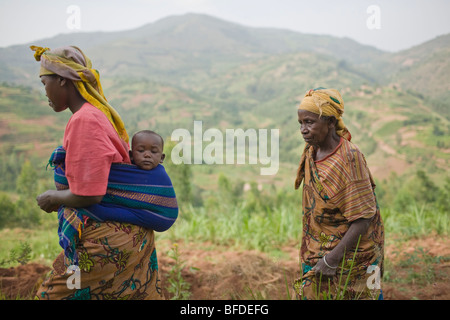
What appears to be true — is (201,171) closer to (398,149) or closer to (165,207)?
(398,149)

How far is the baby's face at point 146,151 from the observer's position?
72.2 inches

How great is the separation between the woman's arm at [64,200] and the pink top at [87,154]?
33 mm

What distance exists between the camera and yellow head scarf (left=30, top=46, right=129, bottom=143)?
1716 millimetres

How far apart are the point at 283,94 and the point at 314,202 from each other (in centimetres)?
6860

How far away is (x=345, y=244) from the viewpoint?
1.94 meters

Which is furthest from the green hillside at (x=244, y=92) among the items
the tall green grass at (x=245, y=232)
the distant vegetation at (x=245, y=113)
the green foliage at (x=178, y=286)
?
the green foliage at (x=178, y=286)

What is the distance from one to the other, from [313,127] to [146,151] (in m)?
0.88

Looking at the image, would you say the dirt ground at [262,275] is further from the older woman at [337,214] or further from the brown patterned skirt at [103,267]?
the brown patterned skirt at [103,267]

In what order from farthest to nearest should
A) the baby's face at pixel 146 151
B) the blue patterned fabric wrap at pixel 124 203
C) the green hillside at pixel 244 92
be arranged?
the green hillside at pixel 244 92 < the baby's face at pixel 146 151 < the blue patterned fabric wrap at pixel 124 203

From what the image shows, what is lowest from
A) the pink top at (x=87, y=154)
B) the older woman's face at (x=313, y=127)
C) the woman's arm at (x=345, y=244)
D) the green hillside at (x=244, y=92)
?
the woman's arm at (x=345, y=244)

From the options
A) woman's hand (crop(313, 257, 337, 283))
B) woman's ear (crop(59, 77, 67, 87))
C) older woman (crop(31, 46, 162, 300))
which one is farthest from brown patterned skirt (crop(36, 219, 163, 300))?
woman's hand (crop(313, 257, 337, 283))

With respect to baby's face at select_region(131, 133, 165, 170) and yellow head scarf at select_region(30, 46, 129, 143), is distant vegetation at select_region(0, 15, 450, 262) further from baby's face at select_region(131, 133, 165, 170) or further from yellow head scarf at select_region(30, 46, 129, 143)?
yellow head scarf at select_region(30, 46, 129, 143)

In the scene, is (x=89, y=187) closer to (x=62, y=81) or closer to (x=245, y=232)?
(x=62, y=81)

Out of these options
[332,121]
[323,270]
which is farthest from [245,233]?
[332,121]
